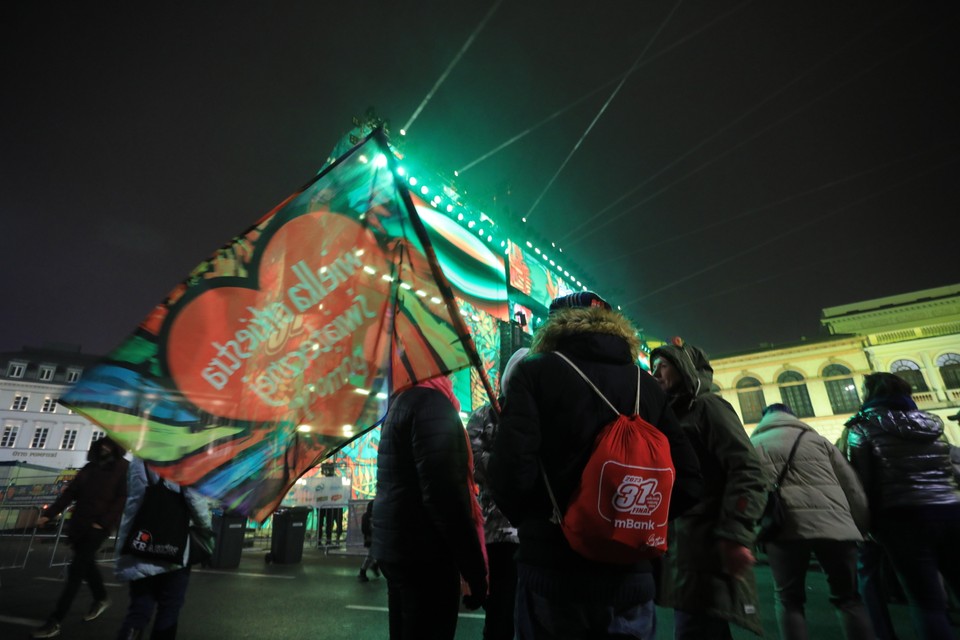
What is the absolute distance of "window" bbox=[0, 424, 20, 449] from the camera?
173ft

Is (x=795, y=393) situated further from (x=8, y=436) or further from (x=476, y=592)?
(x=8, y=436)

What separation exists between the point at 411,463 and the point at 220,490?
1043mm

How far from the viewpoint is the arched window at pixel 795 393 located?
111ft

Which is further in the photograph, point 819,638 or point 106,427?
point 819,638

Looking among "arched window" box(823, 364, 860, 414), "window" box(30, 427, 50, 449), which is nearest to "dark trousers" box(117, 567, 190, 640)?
"arched window" box(823, 364, 860, 414)

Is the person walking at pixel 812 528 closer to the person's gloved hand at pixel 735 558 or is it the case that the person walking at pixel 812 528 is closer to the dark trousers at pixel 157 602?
the person's gloved hand at pixel 735 558

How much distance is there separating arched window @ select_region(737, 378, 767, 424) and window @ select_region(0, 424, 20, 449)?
2955 inches

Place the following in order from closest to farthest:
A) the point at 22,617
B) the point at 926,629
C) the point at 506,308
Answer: the point at 926,629, the point at 22,617, the point at 506,308

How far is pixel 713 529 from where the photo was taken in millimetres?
2553

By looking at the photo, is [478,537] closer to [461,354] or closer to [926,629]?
[461,354]

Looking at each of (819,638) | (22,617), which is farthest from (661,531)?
(22,617)

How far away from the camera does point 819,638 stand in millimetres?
4234

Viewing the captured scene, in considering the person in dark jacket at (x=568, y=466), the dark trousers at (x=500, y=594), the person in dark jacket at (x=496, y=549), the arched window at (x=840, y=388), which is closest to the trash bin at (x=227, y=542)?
the person in dark jacket at (x=496, y=549)

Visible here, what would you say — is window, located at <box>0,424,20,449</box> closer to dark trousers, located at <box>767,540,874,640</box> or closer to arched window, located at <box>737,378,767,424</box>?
dark trousers, located at <box>767,540,874,640</box>
